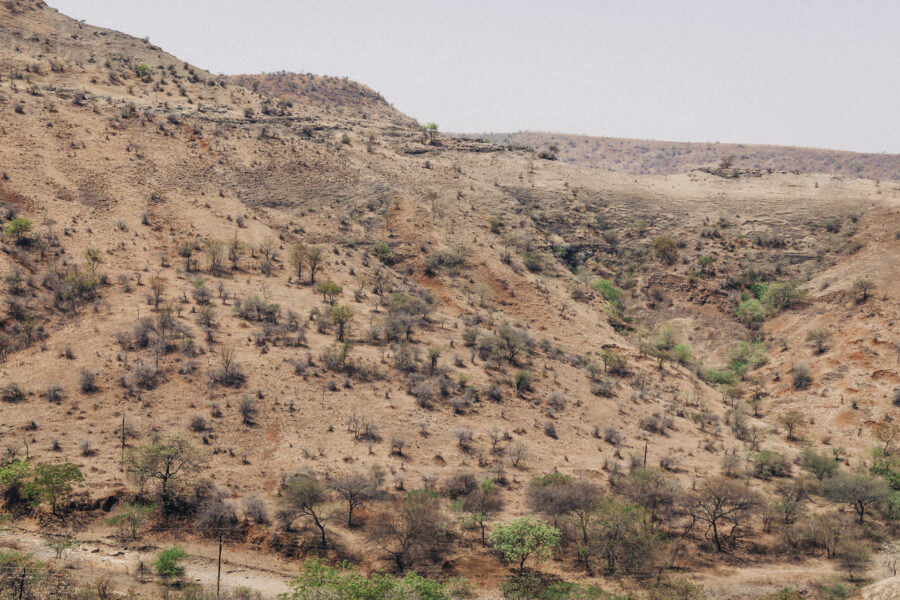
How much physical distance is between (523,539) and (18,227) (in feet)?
144

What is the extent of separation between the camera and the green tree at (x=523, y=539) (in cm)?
2377

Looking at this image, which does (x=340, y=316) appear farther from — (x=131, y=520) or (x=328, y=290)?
(x=131, y=520)

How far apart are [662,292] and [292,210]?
4419cm

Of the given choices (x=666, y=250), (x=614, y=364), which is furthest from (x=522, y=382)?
(x=666, y=250)

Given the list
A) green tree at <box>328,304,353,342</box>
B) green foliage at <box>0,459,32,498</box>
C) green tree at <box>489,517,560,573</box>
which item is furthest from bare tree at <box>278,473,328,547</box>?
green tree at <box>328,304,353,342</box>

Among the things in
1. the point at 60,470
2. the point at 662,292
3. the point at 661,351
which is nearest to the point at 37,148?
the point at 60,470

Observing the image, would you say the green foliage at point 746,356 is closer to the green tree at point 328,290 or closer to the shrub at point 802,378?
the shrub at point 802,378

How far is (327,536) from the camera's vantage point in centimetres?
2514

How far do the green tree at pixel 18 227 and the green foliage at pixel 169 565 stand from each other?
32.9m

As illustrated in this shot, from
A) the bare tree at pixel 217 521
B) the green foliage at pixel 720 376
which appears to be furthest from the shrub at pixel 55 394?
the green foliage at pixel 720 376

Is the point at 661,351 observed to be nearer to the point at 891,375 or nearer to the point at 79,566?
the point at 891,375

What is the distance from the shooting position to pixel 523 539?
2442cm

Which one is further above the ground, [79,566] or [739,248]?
[739,248]

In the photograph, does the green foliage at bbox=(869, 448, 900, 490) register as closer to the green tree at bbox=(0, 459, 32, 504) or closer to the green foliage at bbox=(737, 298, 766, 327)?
the green foliage at bbox=(737, 298, 766, 327)
